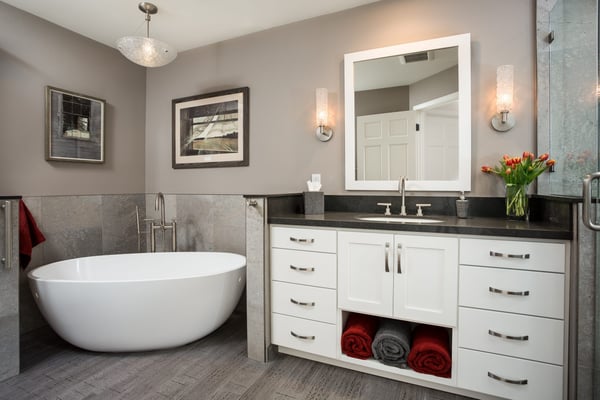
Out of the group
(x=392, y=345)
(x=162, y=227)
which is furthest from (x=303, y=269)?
(x=162, y=227)

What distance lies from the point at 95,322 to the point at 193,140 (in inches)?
71.0

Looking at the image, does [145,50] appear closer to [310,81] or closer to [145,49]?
[145,49]

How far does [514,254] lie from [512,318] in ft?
1.01

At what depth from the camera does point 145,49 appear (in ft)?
7.13

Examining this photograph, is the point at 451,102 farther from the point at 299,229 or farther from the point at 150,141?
the point at 150,141

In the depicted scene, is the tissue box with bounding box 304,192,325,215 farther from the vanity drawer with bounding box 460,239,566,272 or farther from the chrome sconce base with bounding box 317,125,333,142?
the vanity drawer with bounding box 460,239,566,272

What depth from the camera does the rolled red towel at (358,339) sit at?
1.77 metres

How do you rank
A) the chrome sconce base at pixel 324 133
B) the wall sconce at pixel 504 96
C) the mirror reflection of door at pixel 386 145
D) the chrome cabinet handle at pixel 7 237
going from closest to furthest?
the chrome cabinet handle at pixel 7 237
the wall sconce at pixel 504 96
the mirror reflection of door at pixel 386 145
the chrome sconce base at pixel 324 133

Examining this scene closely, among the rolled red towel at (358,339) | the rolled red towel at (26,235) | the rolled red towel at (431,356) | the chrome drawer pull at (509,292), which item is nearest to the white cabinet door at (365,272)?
the rolled red towel at (358,339)

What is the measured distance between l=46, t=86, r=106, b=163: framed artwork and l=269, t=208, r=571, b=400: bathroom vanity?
199cm

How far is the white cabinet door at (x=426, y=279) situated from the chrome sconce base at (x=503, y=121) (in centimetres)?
93

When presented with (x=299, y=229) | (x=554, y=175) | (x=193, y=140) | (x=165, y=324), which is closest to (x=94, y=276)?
(x=165, y=324)

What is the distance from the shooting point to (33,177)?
2.43 metres

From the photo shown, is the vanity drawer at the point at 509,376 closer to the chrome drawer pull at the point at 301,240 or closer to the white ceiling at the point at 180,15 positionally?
the chrome drawer pull at the point at 301,240
